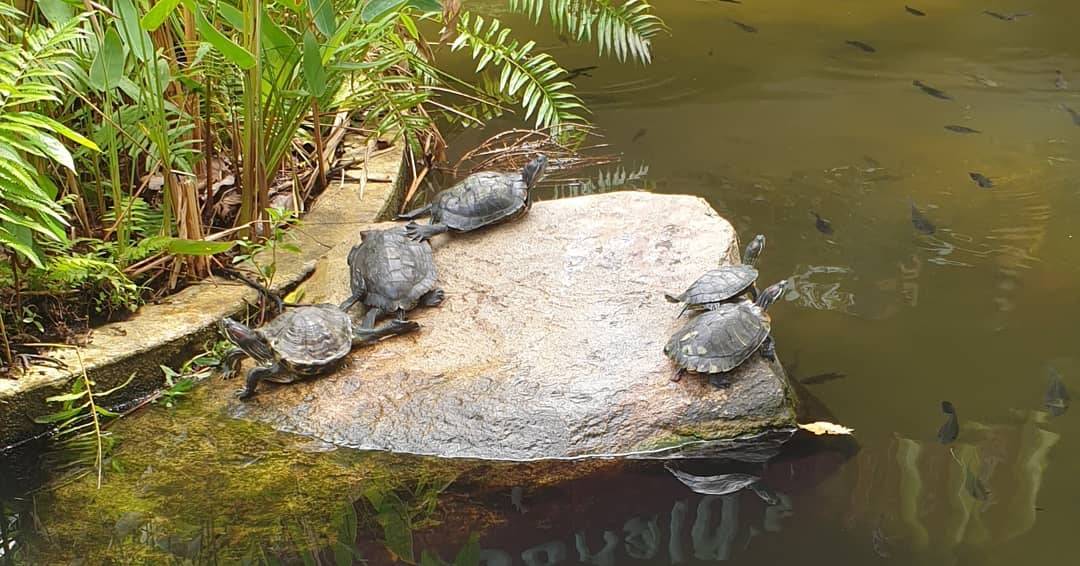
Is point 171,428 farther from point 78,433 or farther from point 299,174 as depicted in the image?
point 299,174

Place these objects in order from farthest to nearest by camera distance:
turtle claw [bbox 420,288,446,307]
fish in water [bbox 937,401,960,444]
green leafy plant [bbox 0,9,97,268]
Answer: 1. turtle claw [bbox 420,288,446,307]
2. fish in water [bbox 937,401,960,444]
3. green leafy plant [bbox 0,9,97,268]

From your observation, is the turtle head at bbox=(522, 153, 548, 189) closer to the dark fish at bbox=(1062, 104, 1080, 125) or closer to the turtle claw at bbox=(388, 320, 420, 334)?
the turtle claw at bbox=(388, 320, 420, 334)

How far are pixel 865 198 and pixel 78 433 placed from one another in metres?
3.93

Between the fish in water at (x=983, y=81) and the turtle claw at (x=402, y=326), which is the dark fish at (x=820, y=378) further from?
the fish in water at (x=983, y=81)

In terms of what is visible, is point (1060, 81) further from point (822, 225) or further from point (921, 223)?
point (822, 225)

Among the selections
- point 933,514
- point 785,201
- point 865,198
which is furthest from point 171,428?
point 865,198

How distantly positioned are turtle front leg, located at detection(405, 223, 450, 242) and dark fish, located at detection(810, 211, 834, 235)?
1886 millimetres

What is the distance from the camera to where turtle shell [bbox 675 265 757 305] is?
3.85 m

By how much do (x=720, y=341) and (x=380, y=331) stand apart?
4.27 ft

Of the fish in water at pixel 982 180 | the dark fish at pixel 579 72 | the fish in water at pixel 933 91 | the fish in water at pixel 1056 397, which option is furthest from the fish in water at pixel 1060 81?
the fish in water at pixel 1056 397

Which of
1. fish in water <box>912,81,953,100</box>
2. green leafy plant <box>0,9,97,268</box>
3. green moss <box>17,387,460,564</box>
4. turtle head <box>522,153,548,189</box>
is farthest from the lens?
fish in water <box>912,81,953,100</box>

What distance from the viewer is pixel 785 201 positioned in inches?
215

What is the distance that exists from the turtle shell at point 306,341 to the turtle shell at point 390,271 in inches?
10.7

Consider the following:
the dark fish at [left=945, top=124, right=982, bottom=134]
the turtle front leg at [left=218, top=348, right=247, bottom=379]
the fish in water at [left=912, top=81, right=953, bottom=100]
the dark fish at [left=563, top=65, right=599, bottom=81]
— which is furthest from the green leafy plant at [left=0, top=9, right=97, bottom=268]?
the fish in water at [left=912, top=81, right=953, bottom=100]
